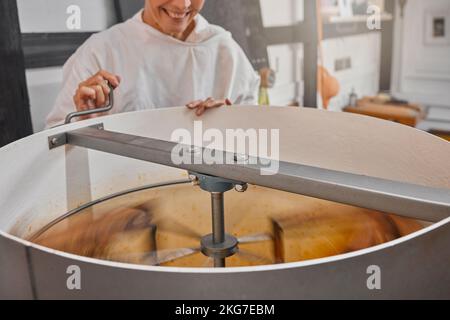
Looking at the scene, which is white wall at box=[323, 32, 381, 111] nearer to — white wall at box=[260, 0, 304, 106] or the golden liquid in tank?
white wall at box=[260, 0, 304, 106]

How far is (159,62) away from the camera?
1706 millimetres

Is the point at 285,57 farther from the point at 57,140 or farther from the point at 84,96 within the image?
the point at 57,140

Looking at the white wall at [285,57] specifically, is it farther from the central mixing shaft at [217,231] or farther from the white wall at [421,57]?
the central mixing shaft at [217,231]

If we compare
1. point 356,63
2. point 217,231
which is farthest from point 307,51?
point 217,231

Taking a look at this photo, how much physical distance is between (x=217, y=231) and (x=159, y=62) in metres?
1.02

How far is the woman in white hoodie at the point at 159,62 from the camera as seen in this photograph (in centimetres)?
162

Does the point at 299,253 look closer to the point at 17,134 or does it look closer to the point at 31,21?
the point at 17,134

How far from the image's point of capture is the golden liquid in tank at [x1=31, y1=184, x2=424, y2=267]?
0.86m

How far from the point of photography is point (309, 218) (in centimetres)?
95

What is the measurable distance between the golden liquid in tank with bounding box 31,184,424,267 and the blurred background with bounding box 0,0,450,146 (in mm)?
770

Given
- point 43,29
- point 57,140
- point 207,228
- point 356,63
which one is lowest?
point 207,228

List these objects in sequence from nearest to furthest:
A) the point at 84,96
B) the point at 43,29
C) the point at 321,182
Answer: the point at 321,182
the point at 84,96
the point at 43,29
